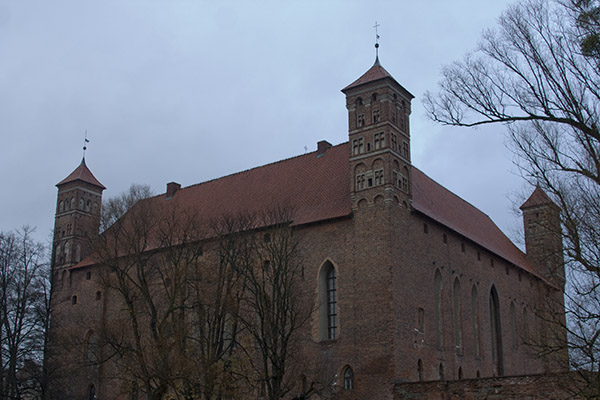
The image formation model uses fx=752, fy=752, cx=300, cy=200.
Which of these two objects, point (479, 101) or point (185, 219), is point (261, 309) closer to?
point (185, 219)

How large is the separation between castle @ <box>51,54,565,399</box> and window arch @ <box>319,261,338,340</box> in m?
0.05

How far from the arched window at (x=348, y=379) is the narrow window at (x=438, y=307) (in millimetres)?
4646

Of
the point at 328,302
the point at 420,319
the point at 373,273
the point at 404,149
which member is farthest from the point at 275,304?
the point at 404,149

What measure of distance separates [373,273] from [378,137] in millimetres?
5950

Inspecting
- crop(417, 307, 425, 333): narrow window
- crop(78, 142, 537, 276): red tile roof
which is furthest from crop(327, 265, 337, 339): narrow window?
crop(417, 307, 425, 333): narrow window

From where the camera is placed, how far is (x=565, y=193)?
1470 cm

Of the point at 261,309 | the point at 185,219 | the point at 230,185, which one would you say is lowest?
the point at 261,309

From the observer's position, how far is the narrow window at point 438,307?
1284 inches

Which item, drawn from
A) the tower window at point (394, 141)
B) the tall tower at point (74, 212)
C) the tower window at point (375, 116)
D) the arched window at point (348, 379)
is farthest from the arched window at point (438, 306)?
the tall tower at point (74, 212)

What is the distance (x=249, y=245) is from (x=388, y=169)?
6677 mm

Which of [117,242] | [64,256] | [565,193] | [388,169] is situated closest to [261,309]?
[117,242]

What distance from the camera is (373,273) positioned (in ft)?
99.1

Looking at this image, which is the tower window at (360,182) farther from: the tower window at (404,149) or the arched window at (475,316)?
the arched window at (475,316)

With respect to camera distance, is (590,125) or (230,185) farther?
(230,185)
